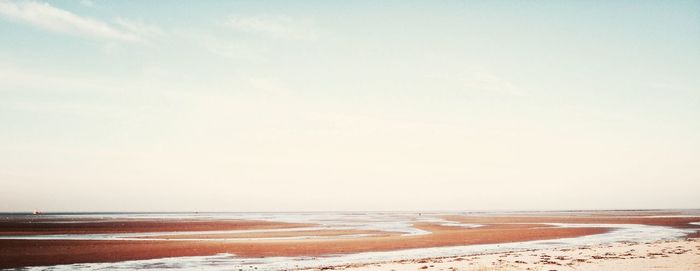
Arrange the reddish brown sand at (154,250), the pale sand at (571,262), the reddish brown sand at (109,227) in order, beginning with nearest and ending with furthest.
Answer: the pale sand at (571,262) → the reddish brown sand at (154,250) → the reddish brown sand at (109,227)

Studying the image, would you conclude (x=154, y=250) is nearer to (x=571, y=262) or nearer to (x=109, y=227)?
(x=571, y=262)

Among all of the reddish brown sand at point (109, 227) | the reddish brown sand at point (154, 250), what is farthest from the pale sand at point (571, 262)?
the reddish brown sand at point (109, 227)

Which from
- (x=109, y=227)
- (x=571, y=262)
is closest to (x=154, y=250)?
(x=571, y=262)

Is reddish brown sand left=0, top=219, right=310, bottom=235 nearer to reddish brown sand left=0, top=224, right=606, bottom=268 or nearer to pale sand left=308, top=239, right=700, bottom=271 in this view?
reddish brown sand left=0, top=224, right=606, bottom=268

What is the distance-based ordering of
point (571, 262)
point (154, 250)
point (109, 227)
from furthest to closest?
point (109, 227) → point (154, 250) → point (571, 262)

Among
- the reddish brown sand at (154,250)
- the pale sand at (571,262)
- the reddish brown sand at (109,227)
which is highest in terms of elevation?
the pale sand at (571,262)

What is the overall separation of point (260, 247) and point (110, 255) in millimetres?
8285

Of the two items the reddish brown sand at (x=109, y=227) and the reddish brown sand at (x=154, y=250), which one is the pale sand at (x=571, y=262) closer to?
the reddish brown sand at (x=154, y=250)

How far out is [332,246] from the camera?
29766mm

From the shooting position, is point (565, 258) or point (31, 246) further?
point (31, 246)

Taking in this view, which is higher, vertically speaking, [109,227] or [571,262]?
[571,262]

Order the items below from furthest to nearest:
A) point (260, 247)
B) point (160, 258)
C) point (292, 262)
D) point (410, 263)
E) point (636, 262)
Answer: point (260, 247)
point (160, 258)
point (292, 262)
point (410, 263)
point (636, 262)

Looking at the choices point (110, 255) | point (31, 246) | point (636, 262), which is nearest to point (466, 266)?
point (636, 262)

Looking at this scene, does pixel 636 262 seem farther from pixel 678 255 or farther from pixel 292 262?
pixel 292 262
